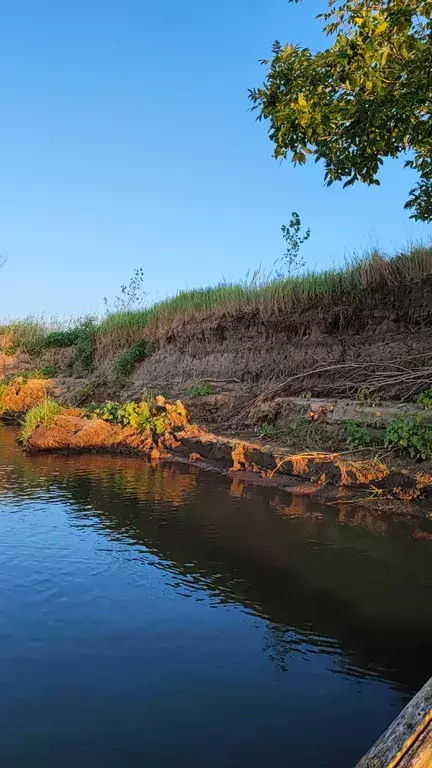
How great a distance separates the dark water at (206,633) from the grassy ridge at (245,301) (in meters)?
5.74

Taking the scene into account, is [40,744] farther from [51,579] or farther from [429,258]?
[429,258]

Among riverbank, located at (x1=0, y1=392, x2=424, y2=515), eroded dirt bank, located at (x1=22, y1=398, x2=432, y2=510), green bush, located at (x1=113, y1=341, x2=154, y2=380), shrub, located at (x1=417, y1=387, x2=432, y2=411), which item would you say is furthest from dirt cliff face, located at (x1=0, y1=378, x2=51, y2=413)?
shrub, located at (x1=417, y1=387, x2=432, y2=411)

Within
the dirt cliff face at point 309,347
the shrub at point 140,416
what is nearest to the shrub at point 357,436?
the dirt cliff face at point 309,347

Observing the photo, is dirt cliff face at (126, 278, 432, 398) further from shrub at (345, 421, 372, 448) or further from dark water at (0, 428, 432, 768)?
dark water at (0, 428, 432, 768)

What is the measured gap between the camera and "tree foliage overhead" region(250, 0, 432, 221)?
18.6ft

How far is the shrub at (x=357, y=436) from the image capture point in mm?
7301

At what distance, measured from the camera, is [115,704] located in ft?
8.42

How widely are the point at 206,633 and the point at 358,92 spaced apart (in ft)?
18.7

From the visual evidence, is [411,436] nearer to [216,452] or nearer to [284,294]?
[216,452]

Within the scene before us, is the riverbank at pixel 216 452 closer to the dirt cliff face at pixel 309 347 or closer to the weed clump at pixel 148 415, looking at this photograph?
the weed clump at pixel 148 415

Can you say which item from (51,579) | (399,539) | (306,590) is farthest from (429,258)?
(51,579)

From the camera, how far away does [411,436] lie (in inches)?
265

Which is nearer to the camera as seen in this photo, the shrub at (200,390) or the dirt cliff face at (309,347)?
the dirt cliff face at (309,347)

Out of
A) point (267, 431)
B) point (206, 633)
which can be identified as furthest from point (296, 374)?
point (206, 633)
